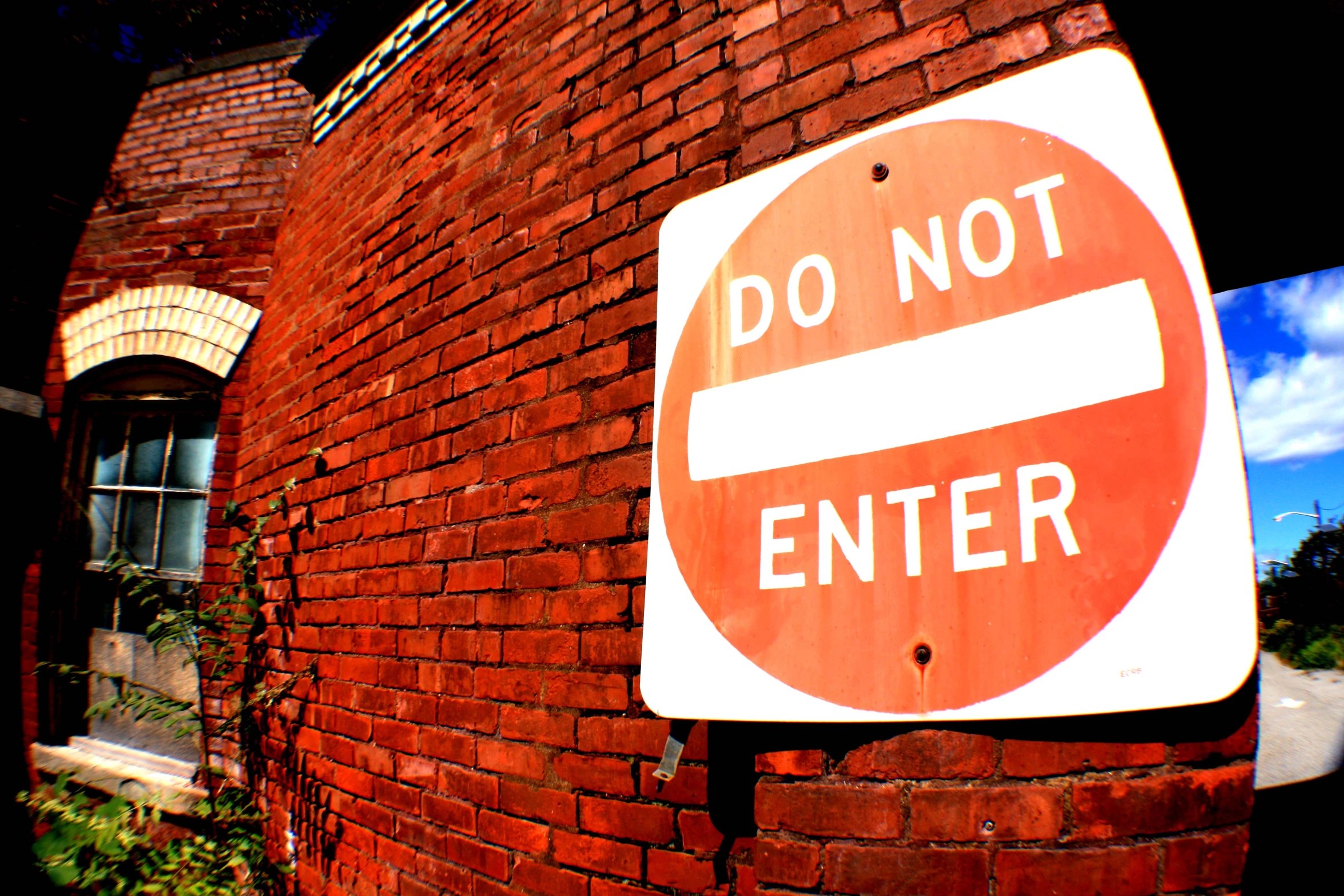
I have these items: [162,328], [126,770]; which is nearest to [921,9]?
[162,328]

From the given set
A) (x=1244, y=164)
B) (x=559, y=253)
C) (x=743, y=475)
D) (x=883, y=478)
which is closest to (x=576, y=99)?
(x=559, y=253)

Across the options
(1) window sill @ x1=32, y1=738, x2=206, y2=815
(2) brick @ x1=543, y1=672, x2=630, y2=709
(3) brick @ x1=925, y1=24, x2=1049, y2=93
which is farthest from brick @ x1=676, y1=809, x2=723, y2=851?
(1) window sill @ x1=32, y1=738, x2=206, y2=815

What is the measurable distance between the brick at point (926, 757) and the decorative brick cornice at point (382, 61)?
2914mm

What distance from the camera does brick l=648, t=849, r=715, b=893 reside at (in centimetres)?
109

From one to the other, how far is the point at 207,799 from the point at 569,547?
2547mm

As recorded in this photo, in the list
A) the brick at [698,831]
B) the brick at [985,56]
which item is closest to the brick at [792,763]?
the brick at [698,831]

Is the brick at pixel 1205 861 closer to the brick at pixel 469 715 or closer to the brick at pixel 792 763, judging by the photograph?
the brick at pixel 792 763

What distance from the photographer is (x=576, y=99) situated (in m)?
1.75

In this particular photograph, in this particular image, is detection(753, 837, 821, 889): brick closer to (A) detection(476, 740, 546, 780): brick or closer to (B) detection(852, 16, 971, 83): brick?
(A) detection(476, 740, 546, 780): brick

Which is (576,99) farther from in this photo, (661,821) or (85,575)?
(85,575)

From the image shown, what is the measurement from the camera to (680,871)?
111 cm

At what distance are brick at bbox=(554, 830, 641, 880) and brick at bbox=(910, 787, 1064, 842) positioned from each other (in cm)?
62

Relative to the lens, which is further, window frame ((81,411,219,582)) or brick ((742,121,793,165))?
window frame ((81,411,219,582))

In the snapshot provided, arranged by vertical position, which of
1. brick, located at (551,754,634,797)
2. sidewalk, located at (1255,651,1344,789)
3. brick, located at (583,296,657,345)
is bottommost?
sidewalk, located at (1255,651,1344,789)
